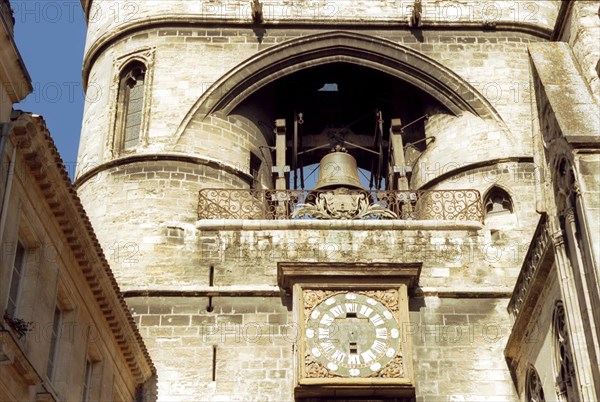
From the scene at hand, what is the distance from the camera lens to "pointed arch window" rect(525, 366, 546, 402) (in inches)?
542

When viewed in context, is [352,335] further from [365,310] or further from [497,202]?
[497,202]

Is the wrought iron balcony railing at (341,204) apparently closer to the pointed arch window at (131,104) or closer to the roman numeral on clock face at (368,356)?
the pointed arch window at (131,104)

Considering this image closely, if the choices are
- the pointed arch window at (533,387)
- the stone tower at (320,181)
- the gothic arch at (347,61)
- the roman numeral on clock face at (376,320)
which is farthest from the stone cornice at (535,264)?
the gothic arch at (347,61)

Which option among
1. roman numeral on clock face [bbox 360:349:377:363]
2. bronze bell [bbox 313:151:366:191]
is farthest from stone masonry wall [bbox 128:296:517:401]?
bronze bell [bbox 313:151:366:191]

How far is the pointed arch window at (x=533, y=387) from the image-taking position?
13758mm

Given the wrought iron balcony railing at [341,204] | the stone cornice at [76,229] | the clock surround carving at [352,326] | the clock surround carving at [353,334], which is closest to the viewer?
the stone cornice at [76,229]

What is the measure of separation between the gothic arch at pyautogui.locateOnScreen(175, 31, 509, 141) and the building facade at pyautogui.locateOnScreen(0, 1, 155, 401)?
19.0 ft

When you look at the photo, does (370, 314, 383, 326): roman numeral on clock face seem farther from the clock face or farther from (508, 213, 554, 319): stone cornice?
(508, 213, 554, 319): stone cornice

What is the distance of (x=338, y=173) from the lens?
17234mm

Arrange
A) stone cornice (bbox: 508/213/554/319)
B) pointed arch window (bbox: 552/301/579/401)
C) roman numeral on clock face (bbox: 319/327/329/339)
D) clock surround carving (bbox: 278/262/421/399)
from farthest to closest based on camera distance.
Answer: roman numeral on clock face (bbox: 319/327/329/339)
clock surround carving (bbox: 278/262/421/399)
stone cornice (bbox: 508/213/554/319)
pointed arch window (bbox: 552/301/579/401)

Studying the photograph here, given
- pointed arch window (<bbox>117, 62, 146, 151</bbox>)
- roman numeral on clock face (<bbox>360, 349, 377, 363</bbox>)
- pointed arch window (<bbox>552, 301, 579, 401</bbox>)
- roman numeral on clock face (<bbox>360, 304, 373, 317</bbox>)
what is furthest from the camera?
pointed arch window (<bbox>117, 62, 146, 151</bbox>)

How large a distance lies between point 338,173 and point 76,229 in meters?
6.11

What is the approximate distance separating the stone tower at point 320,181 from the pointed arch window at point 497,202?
1.4 inches

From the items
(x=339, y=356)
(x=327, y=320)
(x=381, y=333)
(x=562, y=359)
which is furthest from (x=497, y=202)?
(x=562, y=359)
